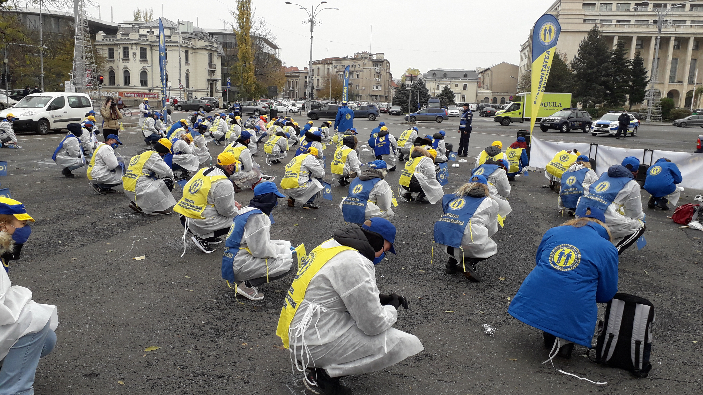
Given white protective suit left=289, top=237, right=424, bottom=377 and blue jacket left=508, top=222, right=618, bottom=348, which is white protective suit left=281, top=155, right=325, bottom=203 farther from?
white protective suit left=289, top=237, right=424, bottom=377

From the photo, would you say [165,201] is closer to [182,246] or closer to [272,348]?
[182,246]

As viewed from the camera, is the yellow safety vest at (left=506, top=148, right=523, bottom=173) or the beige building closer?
the yellow safety vest at (left=506, top=148, right=523, bottom=173)

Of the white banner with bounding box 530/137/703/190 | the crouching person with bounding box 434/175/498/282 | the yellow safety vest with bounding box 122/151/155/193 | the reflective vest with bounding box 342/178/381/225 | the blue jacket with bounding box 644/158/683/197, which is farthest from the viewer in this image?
the white banner with bounding box 530/137/703/190

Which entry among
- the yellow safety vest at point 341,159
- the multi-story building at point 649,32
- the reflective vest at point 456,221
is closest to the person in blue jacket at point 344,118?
the yellow safety vest at point 341,159

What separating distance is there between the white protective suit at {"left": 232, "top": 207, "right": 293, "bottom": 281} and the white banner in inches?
461

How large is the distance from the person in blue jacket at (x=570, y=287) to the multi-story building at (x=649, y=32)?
85.1 metres

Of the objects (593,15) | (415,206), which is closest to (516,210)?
(415,206)

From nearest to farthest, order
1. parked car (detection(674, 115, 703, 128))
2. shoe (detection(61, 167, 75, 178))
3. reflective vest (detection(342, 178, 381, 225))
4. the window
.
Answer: reflective vest (detection(342, 178, 381, 225)), shoe (detection(61, 167, 75, 178)), parked car (detection(674, 115, 703, 128)), the window

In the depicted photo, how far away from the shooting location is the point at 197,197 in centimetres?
656

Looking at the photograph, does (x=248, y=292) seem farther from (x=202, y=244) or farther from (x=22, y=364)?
(x=22, y=364)

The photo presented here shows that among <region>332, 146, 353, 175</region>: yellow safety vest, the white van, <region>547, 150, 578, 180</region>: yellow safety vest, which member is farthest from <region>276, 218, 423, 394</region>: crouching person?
the white van

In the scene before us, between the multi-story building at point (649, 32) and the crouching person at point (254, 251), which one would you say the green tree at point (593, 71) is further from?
the crouching person at point (254, 251)

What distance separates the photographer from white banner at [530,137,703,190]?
494 inches

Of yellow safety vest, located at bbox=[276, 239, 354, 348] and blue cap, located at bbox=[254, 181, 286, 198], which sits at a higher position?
blue cap, located at bbox=[254, 181, 286, 198]
